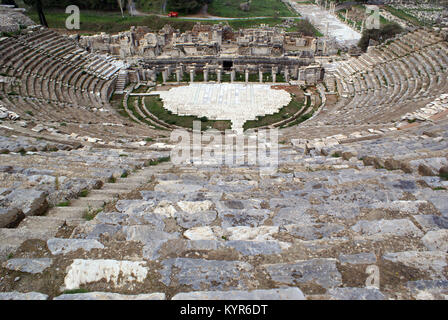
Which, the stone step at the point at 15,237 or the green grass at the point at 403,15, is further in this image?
the green grass at the point at 403,15

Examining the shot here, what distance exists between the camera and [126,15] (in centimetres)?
5244

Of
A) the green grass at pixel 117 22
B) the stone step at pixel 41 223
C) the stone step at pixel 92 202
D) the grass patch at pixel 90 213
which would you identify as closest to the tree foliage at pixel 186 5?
the green grass at pixel 117 22

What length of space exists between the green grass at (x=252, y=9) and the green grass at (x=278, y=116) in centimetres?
3703

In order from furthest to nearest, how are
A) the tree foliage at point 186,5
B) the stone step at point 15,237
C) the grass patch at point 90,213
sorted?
1. the tree foliage at point 186,5
2. the grass patch at point 90,213
3. the stone step at point 15,237

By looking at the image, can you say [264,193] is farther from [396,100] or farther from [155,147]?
[396,100]

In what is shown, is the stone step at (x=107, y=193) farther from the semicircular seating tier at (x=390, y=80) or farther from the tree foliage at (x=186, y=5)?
the tree foliage at (x=186, y=5)

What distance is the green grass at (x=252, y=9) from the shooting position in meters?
55.2

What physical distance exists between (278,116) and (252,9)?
4502 cm

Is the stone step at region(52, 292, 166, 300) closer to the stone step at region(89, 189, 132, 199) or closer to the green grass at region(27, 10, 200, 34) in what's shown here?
the stone step at region(89, 189, 132, 199)

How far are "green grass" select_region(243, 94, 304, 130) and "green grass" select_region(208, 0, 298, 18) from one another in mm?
37028

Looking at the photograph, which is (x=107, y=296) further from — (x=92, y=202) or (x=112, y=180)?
(x=112, y=180)

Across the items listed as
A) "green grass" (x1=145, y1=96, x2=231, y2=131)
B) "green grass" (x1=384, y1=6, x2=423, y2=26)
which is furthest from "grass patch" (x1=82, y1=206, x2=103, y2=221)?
"green grass" (x1=384, y1=6, x2=423, y2=26)

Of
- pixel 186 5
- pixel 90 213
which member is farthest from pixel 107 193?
pixel 186 5
